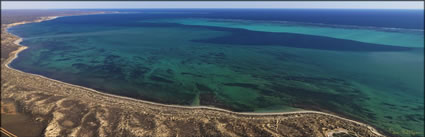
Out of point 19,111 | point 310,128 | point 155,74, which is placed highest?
point 155,74

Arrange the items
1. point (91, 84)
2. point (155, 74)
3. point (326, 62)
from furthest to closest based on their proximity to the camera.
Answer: point (326, 62), point (155, 74), point (91, 84)

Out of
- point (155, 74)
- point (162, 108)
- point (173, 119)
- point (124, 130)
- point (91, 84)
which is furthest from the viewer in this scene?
point (155, 74)

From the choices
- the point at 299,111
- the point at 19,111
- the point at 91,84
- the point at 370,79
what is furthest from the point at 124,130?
the point at 370,79

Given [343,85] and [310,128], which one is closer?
[310,128]

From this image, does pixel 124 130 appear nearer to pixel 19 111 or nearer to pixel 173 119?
pixel 173 119

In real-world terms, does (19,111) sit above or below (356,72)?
below

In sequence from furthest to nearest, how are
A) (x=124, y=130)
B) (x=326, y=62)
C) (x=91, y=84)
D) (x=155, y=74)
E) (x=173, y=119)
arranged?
(x=326, y=62) < (x=155, y=74) < (x=91, y=84) < (x=173, y=119) < (x=124, y=130)

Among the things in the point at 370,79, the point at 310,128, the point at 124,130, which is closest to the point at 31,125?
the point at 124,130

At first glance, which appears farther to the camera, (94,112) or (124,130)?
(94,112)

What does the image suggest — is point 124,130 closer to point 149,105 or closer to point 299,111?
point 149,105
